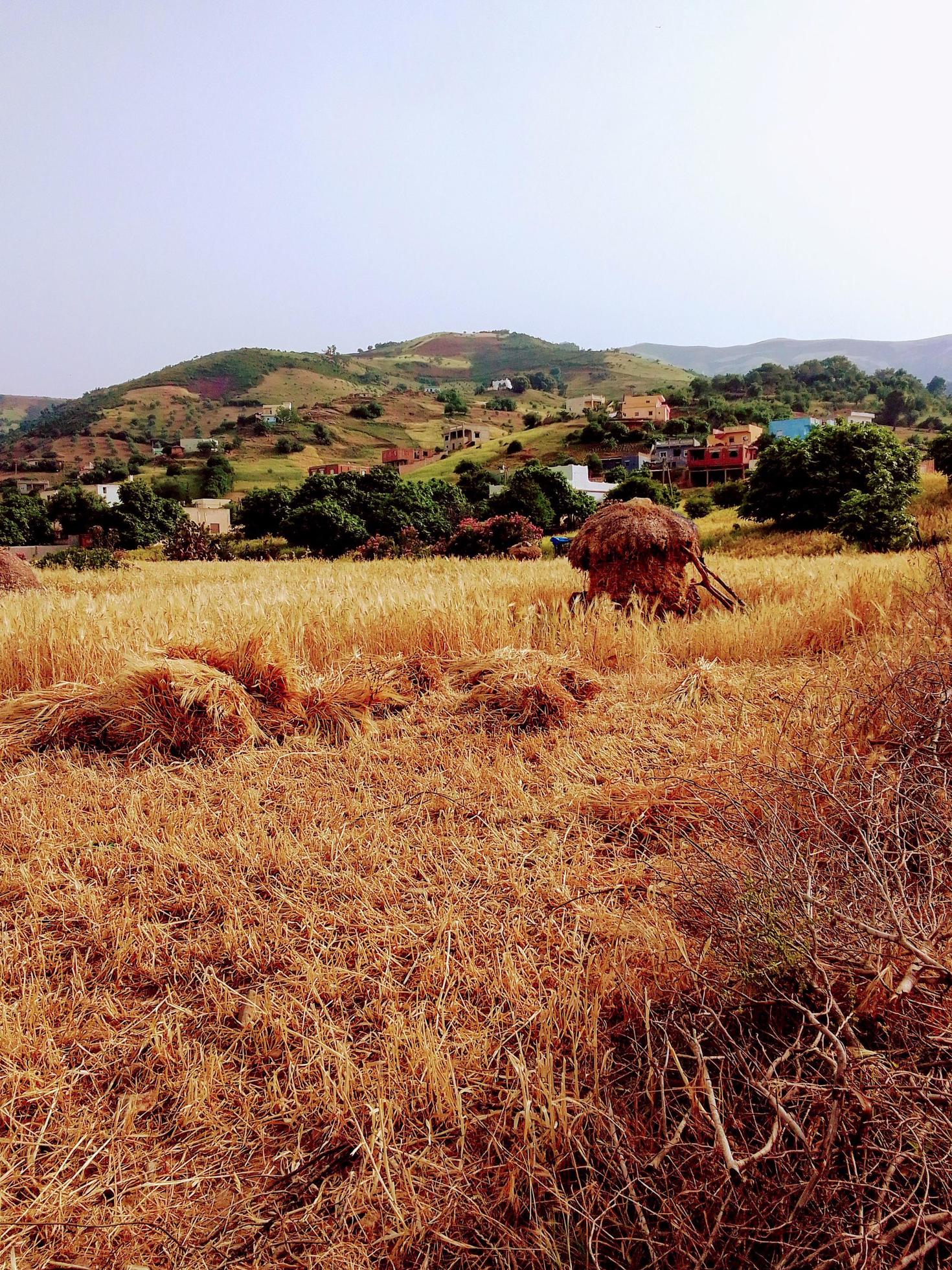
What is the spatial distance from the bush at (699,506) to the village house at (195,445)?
2663 inches

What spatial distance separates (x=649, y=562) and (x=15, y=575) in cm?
1174

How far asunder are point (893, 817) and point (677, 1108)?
156 centimetres

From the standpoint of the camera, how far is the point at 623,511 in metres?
8.44

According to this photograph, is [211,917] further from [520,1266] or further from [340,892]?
[520,1266]

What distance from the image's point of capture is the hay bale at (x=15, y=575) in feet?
44.0

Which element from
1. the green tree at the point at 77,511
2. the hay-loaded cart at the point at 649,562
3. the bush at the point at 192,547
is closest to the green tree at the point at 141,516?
the green tree at the point at 77,511

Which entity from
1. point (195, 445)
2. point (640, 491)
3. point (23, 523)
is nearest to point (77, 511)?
point (23, 523)

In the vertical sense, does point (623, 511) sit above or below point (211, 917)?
above

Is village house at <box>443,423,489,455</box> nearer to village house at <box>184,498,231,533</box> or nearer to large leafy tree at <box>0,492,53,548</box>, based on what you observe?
village house at <box>184,498,231,533</box>

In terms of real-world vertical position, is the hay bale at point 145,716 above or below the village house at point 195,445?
below

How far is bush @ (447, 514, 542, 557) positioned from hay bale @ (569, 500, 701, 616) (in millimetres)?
18768

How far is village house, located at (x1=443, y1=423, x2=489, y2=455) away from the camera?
3920 inches

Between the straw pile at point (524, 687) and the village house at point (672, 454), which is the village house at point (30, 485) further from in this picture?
the straw pile at point (524, 687)

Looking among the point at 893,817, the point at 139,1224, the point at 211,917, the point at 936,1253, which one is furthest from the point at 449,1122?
the point at 893,817
